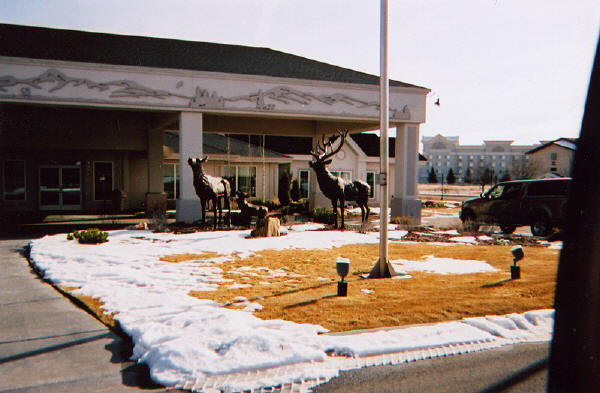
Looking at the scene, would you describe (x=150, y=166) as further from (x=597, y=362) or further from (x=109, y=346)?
(x=597, y=362)

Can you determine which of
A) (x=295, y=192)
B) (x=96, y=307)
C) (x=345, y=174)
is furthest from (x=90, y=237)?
(x=345, y=174)

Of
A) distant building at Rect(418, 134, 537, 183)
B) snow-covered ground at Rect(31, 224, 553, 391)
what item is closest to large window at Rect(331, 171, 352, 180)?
snow-covered ground at Rect(31, 224, 553, 391)

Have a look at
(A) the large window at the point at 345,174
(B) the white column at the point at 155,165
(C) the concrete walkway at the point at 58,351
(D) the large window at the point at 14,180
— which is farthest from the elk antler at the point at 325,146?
(A) the large window at the point at 345,174

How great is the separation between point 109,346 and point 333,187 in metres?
12.0

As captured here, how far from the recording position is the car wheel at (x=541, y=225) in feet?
52.8

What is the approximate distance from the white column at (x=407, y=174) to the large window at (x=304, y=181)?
1284cm

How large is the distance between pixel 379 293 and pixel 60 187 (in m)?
22.4

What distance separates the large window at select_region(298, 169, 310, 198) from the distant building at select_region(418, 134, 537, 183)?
9633cm

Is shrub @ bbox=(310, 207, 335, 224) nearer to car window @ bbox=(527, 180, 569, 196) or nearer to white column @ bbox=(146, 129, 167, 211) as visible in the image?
car window @ bbox=(527, 180, 569, 196)

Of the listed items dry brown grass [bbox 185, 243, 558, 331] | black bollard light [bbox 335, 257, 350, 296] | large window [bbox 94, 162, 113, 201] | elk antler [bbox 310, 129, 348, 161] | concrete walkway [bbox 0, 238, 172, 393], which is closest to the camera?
concrete walkway [bbox 0, 238, 172, 393]

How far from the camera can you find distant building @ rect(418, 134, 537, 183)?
128875 mm

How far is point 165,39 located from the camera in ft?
76.1

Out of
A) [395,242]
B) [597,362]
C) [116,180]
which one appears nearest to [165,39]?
[116,180]

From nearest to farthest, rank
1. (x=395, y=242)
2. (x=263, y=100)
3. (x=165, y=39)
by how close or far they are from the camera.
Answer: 1. (x=395, y=242)
2. (x=263, y=100)
3. (x=165, y=39)
